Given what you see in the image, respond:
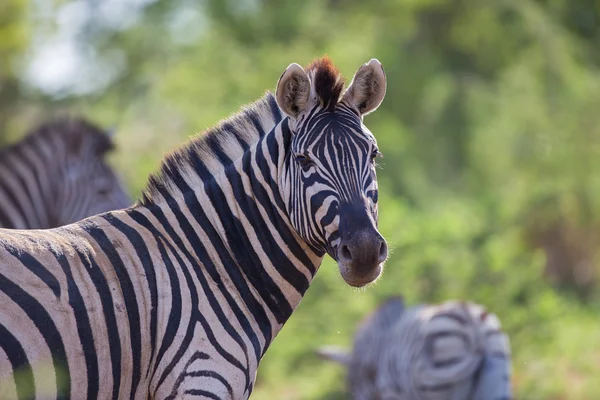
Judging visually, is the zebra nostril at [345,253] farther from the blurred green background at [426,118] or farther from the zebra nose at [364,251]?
the blurred green background at [426,118]

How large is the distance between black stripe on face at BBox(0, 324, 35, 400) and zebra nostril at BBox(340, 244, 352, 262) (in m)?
1.45

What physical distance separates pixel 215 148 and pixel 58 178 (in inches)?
176

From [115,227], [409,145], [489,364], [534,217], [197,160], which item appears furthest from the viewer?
[409,145]

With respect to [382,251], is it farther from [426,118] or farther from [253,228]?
[426,118]

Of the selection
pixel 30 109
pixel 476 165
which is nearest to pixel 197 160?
pixel 30 109

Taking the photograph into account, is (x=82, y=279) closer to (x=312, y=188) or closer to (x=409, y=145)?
(x=312, y=188)

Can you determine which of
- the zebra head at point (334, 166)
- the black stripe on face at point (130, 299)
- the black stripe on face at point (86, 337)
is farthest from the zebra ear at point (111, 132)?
the black stripe on face at point (86, 337)

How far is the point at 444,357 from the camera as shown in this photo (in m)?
9.11

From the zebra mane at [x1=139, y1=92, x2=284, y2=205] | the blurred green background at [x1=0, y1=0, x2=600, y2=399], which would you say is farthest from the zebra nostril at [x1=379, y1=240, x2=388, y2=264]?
the blurred green background at [x1=0, y1=0, x2=600, y2=399]

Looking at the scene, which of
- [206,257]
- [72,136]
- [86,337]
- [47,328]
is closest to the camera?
[47,328]

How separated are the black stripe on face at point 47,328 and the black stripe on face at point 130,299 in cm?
33

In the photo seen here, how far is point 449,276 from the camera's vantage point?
12.0 metres

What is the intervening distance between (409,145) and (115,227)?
62.0ft

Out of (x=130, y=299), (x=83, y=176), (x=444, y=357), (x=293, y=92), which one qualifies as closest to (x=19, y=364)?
(x=130, y=299)
